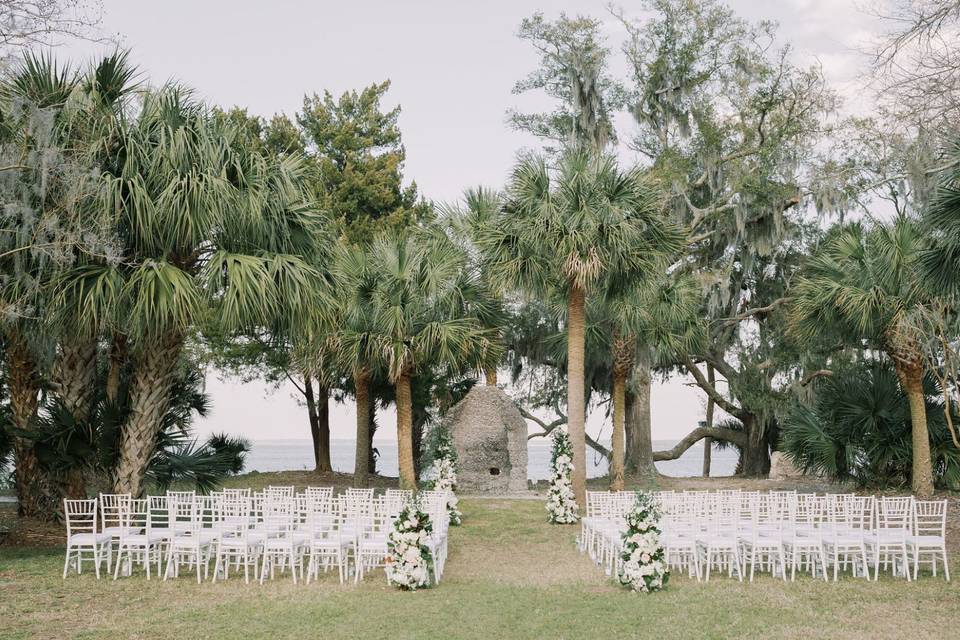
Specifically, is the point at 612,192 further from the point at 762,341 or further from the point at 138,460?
the point at 762,341

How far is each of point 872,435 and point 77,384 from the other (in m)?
14.8

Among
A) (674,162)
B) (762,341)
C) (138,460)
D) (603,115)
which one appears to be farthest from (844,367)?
(138,460)

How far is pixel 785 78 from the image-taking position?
25609 millimetres

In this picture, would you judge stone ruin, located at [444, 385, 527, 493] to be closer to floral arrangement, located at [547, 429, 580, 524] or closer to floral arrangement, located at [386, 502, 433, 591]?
floral arrangement, located at [547, 429, 580, 524]

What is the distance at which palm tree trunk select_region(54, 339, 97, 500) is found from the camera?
529 inches

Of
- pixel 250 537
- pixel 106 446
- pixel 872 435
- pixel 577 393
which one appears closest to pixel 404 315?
pixel 577 393

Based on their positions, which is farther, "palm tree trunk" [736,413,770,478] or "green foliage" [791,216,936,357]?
"palm tree trunk" [736,413,770,478]

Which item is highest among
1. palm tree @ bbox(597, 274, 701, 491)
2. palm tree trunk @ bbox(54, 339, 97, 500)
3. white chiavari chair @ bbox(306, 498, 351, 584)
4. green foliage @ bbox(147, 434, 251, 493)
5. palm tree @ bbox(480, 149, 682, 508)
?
palm tree @ bbox(480, 149, 682, 508)

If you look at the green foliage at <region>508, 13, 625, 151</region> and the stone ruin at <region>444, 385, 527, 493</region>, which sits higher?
the green foliage at <region>508, 13, 625, 151</region>

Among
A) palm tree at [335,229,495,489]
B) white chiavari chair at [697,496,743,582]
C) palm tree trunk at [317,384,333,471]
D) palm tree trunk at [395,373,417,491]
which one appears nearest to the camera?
white chiavari chair at [697,496,743,582]

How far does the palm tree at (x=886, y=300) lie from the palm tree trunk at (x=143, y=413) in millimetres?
12011

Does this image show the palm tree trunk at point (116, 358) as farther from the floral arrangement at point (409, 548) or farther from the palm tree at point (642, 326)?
the palm tree at point (642, 326)

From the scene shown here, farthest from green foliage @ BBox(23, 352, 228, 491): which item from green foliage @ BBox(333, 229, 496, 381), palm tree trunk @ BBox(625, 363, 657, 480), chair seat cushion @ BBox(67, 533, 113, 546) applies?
palm tree trunk @ BBox(625, 363, 657, 480)

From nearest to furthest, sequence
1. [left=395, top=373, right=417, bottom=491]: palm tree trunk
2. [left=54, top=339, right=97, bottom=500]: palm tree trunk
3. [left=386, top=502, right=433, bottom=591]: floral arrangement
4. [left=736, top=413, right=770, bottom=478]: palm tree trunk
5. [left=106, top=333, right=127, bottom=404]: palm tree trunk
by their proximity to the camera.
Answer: [left=386, top=502, right=433, bottom=591]: floral arrangement < [left=54, top=339, right=97, bottom=500]: palm tree trunk < [left=106, top=333, right=127, bottom=404]: palm tree trunk < [left=395, top=373, right=417, bottom=491]: palm tree trunk < [left=736, top=413, right=770, bottom=478]: palm tree trunk
